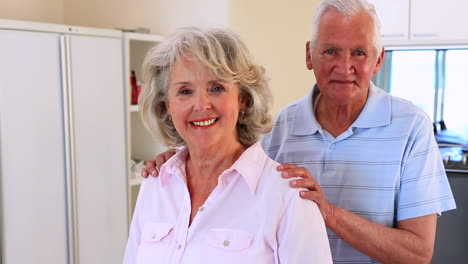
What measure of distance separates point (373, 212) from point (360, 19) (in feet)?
1.58

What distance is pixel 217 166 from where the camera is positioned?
1.31 meters

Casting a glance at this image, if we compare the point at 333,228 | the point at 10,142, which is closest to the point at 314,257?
the point at 333,228

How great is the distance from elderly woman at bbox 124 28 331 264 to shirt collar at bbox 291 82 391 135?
8.1 inches

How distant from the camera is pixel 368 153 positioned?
1433 mm

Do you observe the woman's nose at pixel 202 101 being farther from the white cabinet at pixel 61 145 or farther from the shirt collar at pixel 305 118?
the white cabinet at pixel 61 145

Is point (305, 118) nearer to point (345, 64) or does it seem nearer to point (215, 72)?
point (345, 64)

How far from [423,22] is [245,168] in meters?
2.31

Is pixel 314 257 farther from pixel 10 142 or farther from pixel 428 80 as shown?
pixel 428 80

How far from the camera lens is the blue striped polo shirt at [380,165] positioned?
1377 mm

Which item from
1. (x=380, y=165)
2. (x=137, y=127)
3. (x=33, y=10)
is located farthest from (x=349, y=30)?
(x=33, y=10)

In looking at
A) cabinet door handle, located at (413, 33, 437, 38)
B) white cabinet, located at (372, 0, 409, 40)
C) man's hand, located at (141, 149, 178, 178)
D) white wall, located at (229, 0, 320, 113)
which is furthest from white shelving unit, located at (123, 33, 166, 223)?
man's hand, located at (141, 149, 178, 178)

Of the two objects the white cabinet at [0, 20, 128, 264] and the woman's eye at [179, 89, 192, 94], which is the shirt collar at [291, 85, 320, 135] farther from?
the white cabinet at [0, 20, 128, 264]

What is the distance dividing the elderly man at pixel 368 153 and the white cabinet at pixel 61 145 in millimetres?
1329

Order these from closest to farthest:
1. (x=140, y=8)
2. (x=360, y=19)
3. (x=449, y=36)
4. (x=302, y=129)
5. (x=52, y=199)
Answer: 1. (x=360, y=19)
2. (x=302, y=129)
3. (x=52, y=199)
4. (x=449, y=36)
5. (x=140, y=8)
